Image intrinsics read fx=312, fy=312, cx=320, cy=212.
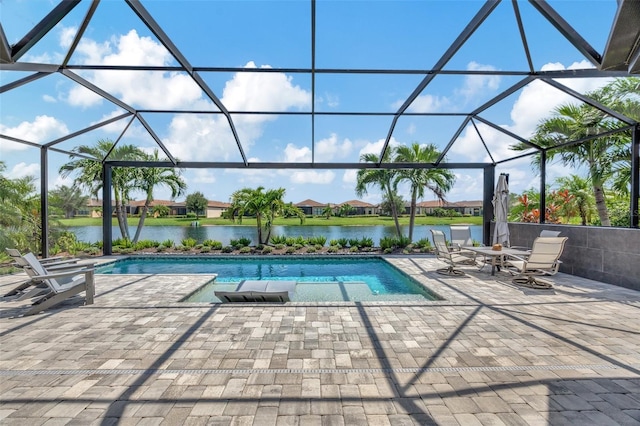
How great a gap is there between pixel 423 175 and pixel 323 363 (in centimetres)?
1337

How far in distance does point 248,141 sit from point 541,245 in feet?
30.5

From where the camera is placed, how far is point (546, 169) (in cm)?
1045

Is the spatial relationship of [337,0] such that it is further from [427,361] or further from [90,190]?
[90,190]

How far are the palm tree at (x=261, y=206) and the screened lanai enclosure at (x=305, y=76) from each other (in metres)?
3.03

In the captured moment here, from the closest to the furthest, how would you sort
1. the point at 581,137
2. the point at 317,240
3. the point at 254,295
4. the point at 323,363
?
the point at 323,363 → the point at 254,295 → the point at 581,137 → the point at 317,240

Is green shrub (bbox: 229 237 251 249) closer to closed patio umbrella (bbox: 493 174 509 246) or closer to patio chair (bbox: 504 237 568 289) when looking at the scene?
closed patio umbrella (bbox: 493 174 509 246)

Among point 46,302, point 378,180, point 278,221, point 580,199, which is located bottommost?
point 46,302

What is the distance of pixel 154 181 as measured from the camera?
57.7ft

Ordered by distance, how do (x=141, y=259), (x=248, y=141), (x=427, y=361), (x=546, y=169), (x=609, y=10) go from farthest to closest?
(x=141, y=259), (x=248, y=141), (x=546, y=169), (x=609, y=10), (x=427, y=361)

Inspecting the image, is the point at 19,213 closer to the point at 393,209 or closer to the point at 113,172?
the point at 113,172

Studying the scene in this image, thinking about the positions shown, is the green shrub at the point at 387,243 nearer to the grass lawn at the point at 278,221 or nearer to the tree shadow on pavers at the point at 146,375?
the grass lawn at the point at 278,221

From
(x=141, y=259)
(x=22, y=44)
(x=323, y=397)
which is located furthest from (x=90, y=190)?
(x=323, y=397)

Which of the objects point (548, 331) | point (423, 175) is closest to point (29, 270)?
point (548, 331)

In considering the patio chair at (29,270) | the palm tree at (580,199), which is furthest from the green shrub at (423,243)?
the patio chair at (29,270)
